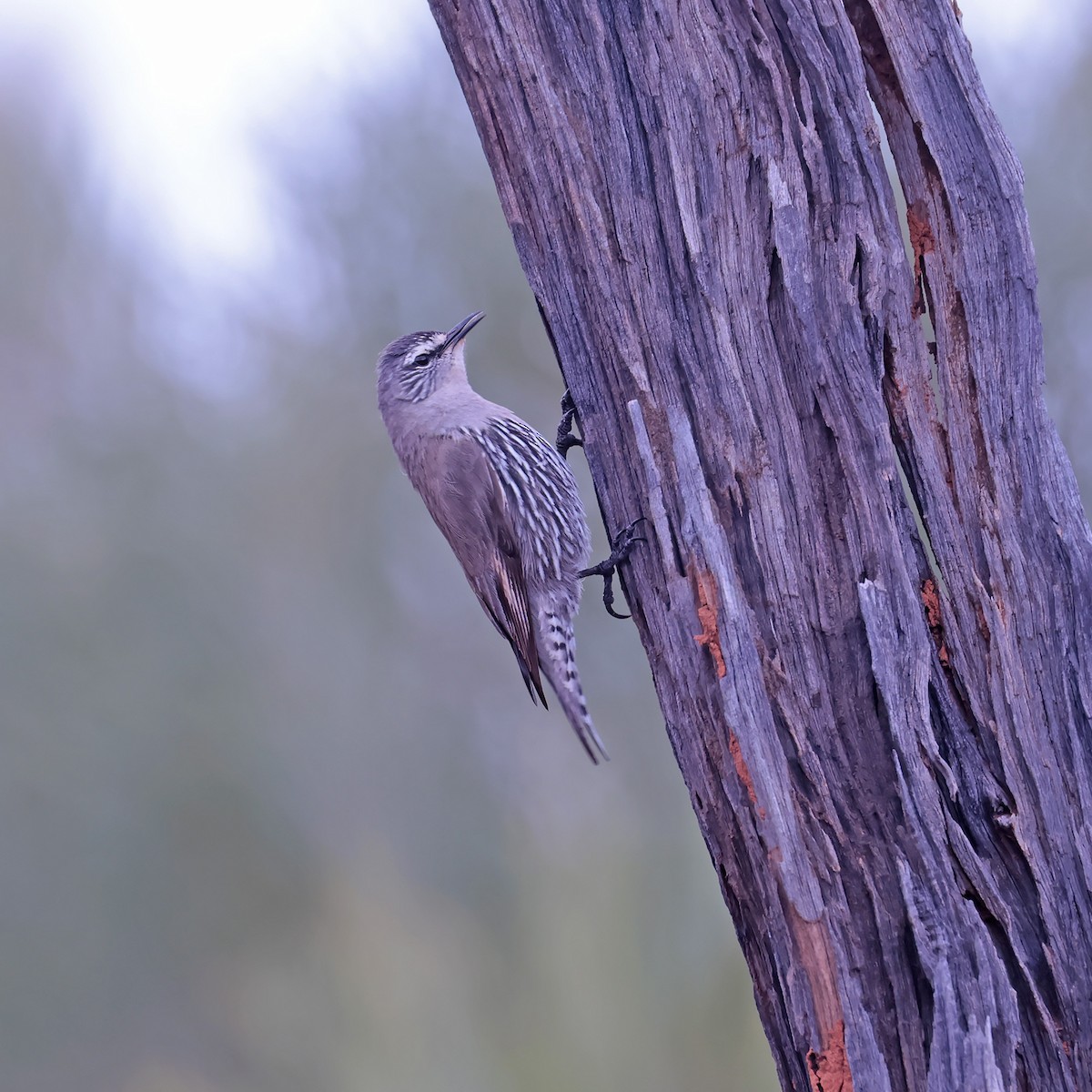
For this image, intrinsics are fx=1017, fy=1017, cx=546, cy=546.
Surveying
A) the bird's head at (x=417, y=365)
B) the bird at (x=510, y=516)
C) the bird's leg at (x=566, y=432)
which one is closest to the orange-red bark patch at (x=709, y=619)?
the bird's leg at (x=566, y=432)

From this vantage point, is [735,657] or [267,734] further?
[267,734]

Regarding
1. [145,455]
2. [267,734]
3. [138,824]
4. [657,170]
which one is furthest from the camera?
[145,455]

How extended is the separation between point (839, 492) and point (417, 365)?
6.86ft

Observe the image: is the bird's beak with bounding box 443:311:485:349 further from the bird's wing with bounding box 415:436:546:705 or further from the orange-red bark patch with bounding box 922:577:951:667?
the orange-red bark patch with bounding box 922:577:951:667

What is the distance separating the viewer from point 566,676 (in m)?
3.15

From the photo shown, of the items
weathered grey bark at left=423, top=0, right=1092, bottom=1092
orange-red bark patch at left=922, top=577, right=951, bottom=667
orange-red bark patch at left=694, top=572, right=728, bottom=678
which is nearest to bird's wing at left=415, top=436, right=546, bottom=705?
weathered grey bark at left=423, top=0, right=1092, bottom=1092

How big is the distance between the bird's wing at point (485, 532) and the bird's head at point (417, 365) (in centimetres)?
32

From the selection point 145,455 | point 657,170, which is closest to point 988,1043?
point 657,170

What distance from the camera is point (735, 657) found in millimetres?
1717

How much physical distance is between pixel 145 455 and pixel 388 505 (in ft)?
5.09

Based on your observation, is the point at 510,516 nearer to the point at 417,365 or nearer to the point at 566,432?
the point at 566,432

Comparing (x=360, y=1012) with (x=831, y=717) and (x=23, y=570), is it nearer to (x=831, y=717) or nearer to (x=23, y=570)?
(x=23, y=570)

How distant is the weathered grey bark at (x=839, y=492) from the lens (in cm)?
155

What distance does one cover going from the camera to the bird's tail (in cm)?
306
